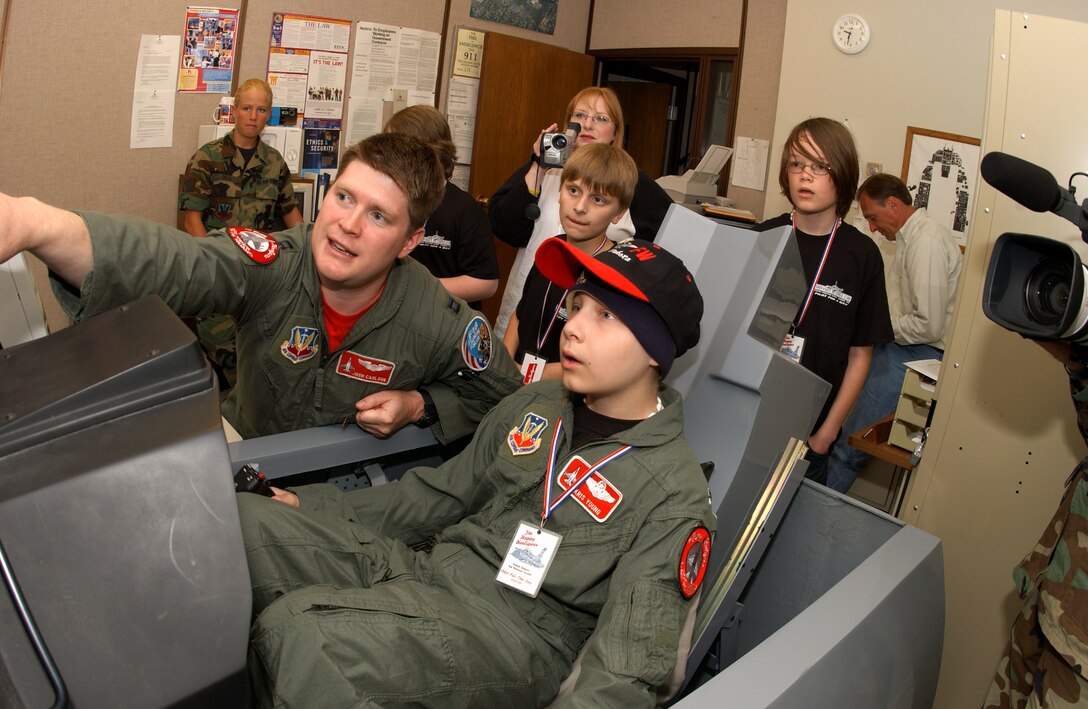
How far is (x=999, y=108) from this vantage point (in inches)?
79.5

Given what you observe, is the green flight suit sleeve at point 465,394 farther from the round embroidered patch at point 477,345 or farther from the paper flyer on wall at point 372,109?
the paper flyer on wall at point 372,109

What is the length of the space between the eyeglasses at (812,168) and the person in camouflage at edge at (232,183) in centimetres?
291

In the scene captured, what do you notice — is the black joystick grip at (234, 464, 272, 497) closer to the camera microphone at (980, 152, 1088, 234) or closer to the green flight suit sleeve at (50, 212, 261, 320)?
the green flight suit sleeve at (50, 212, 261, 320)

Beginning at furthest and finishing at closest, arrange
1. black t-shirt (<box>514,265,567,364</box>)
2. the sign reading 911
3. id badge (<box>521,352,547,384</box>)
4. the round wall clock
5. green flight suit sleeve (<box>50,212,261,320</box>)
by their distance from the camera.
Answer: the sign reading 911
the round wall clock
black t-shirt (<box>514,265,567,364</box>)
id badge (<box>521,352,547,384</box>)
green flight suit sleeve (<box>50,212,261,320</box>)

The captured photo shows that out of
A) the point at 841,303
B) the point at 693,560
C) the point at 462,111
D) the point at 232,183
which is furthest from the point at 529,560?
the point at 462,111

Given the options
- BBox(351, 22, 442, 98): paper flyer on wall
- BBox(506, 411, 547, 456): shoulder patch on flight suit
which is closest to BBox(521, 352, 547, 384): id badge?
BBox(506, 411, 547, 456): shoulder patch on flight suit

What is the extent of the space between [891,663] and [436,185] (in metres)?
1.35

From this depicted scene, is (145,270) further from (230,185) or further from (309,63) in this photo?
(309,63)

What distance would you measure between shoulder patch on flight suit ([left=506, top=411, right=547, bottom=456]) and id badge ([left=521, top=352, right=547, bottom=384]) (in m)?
0.50

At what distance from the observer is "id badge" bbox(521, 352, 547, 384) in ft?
7.28

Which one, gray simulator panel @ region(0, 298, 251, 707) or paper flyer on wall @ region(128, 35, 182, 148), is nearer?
gray simulator panel @ region(0, 298, 251, 707)

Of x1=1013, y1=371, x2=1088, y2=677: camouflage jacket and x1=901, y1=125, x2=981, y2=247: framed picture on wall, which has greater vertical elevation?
x1=901, y1=125, x2=981, y2=247: framed picture on wall

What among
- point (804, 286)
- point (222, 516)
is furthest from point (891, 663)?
point (222, 516)

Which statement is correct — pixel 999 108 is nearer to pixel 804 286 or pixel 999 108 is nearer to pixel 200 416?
pixel 804 286
